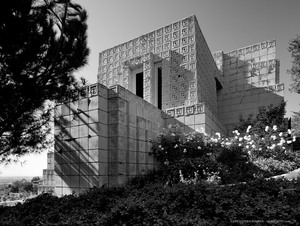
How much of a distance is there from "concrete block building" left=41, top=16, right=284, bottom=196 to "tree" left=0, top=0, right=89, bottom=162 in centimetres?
95

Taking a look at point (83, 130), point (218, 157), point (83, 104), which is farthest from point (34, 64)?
point (218, 157)

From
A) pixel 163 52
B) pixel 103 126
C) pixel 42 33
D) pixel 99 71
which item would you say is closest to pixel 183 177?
pixel 103 126

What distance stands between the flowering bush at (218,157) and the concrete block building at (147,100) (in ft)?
2.50

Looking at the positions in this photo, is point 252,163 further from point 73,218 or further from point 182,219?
point 73,218

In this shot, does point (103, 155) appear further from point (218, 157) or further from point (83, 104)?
point (218, 157)

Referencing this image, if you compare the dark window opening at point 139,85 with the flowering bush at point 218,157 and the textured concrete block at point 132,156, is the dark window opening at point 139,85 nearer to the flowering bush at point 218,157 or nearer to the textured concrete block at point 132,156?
the flowering bush at point 218,157

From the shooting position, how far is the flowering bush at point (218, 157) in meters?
7.50

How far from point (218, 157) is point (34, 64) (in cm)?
788

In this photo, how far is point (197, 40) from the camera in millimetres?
12797

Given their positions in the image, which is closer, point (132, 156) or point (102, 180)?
point (102, 180)

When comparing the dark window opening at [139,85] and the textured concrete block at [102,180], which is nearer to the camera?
the textured concrete block at [102,180]

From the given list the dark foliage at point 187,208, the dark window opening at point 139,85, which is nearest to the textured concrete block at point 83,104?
the dark foliage at point 187,208

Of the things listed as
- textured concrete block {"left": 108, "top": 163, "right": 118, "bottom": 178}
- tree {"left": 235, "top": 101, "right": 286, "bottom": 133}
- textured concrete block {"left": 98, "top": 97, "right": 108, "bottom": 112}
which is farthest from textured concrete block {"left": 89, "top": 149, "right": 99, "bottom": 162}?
tree {"left": 235, "top": 101, "right": 286, "bottom": 133}

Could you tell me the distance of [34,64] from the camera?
17.2 feet
